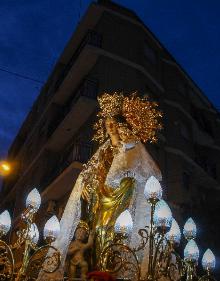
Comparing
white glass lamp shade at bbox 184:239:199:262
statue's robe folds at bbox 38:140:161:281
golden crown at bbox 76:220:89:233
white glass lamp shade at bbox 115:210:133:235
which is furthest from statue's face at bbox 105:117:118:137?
white glass lamp shade at bbox 184:239:199:262

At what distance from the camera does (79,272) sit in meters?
5.08

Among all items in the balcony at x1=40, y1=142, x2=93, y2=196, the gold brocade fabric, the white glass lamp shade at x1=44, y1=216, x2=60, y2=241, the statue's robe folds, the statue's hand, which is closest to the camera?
the white glass lamp shade at x1=44, y1=216, x2=60, y2=241

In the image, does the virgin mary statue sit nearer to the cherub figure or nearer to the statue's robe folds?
the statue's robe folds

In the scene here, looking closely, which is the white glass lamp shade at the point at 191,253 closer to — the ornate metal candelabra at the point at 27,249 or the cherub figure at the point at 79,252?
the cherub figure at the point at 79,252

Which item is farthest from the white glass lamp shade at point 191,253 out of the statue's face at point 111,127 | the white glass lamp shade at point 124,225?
the statue's face at point 111,127

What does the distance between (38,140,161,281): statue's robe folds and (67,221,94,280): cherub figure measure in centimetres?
18

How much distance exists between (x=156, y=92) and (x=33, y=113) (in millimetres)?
11695

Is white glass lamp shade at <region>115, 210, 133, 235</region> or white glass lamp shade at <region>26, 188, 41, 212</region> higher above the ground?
white glass lamp shade at <region>26, 188, 41, 212</region>

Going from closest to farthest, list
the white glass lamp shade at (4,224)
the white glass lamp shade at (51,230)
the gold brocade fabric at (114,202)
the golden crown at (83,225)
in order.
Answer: the white glass lamp shade at (4,224)
the white glass lamp shade at (51,230)
the gold brocade fabric at (114,202)
the golden crown at (83,225)

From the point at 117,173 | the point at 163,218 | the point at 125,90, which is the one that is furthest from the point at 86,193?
the point at 125,90

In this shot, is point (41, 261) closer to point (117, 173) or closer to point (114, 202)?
point (114, 202)

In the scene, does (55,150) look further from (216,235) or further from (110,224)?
(110,224)

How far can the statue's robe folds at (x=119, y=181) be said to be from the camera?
538 cm

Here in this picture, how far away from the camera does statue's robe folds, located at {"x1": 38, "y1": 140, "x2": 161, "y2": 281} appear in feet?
17.7
